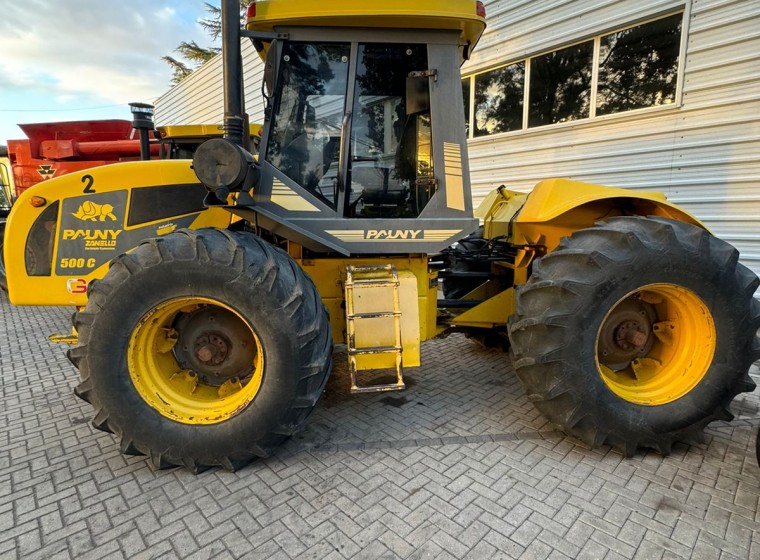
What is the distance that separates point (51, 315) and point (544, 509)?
24.4 ft

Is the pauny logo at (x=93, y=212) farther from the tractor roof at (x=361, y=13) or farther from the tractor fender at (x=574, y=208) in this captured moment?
the tractor fender at (x=574, y=208)

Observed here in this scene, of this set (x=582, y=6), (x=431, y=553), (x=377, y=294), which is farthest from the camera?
(x=582, y=6)

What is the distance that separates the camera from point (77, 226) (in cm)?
308

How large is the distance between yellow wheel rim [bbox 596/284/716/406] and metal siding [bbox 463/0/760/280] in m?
3.04

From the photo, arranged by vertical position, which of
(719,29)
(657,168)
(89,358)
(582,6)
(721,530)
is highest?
(582,6)

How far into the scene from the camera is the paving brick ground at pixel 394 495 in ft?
6.88

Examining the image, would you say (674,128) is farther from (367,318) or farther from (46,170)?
(46,170)

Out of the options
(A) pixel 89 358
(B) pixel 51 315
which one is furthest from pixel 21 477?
(B) pixel 51 315

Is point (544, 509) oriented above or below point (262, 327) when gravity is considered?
below

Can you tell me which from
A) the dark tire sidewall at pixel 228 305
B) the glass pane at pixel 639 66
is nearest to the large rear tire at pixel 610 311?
the dark tire sidewall at pixel 228 305

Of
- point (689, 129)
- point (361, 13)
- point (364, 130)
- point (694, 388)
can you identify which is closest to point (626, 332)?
point (694, 388)

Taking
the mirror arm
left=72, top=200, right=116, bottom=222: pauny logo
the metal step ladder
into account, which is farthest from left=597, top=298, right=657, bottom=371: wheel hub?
left=72, top=200, right=116, bottom=222: pauny logo

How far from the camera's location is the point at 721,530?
217cm

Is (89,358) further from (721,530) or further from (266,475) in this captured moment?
(721,530)
